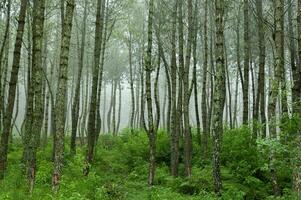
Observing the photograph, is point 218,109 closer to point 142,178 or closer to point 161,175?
point 161,175

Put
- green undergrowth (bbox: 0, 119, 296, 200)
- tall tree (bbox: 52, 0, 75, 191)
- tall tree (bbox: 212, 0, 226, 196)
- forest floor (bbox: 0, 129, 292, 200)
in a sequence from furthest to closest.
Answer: tall tree (bbox: 212, 0, 226, 196) < forest floor (bbox: 0, 129, 292, 200) < green undergrowth (bbox: 0, 119, 296, 200) < tall tree (bbox: 52, 0, 75, 191)

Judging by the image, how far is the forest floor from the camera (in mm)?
8680

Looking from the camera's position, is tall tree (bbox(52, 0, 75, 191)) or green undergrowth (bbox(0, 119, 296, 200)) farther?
green undergrowth (bbox(0, 119, 296, 200))

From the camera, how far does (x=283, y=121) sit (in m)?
6.54

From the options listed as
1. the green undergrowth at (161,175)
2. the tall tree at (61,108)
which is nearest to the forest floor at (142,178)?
the green undergrowth at (161,175)

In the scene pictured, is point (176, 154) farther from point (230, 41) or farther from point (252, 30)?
point (230, 41)

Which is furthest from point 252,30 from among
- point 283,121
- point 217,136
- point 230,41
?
point 283,121

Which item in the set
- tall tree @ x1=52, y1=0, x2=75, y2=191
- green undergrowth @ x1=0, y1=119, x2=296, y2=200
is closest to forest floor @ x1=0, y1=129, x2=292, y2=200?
green undergrowth @ x1=0, y1=119, x2=296, y2=200

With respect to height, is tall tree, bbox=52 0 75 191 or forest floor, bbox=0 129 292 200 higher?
tall tree, bbox=52 0 75 191

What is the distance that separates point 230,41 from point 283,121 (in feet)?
70.9

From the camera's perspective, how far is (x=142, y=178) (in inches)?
543

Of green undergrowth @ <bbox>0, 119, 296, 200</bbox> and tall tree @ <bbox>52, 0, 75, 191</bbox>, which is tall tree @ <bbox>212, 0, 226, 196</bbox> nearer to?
green undergrowth @ <bbox>0, 119, 296, 200</bbox>

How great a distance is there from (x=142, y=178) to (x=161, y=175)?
1.08 m

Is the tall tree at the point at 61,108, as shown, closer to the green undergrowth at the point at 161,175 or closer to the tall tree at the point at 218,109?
the green undergrowth at the point at 161,175
